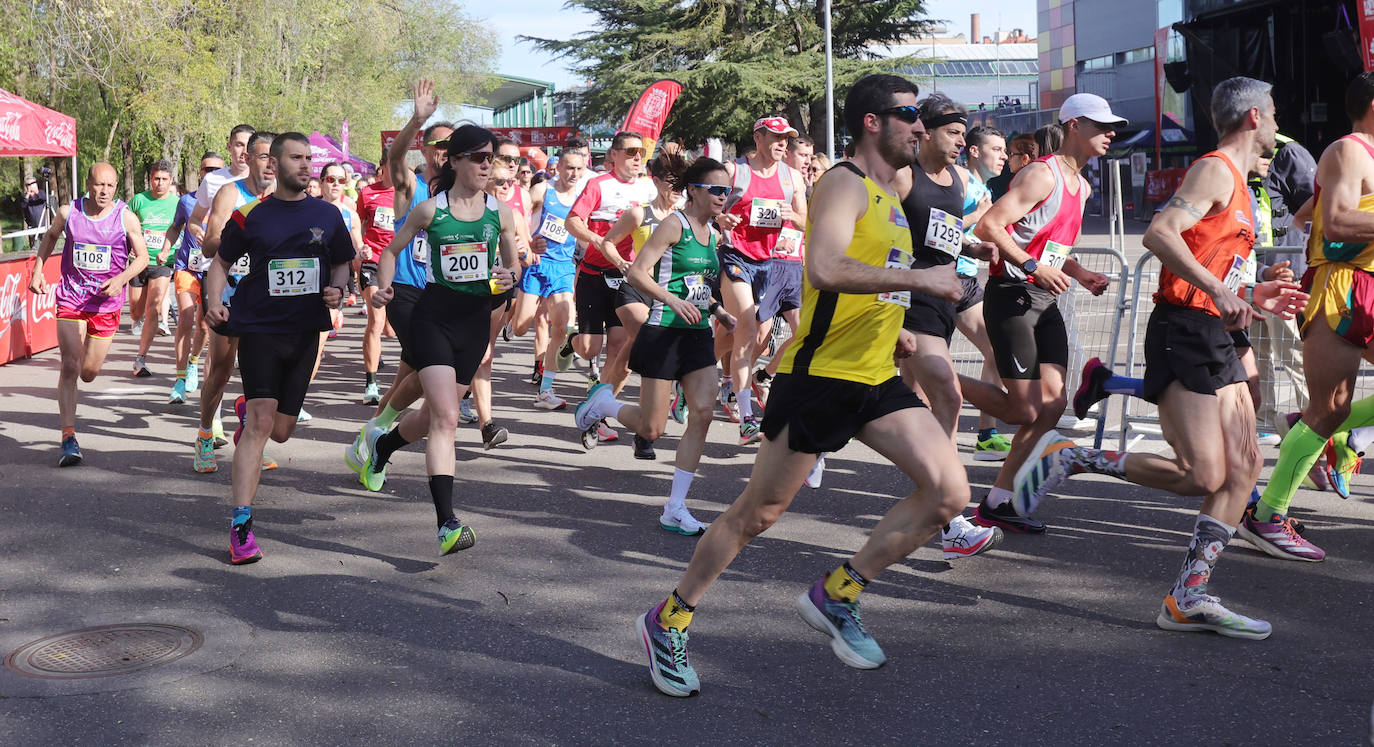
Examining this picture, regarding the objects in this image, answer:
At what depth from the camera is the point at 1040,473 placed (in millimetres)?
5320

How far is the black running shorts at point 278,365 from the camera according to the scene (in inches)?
234

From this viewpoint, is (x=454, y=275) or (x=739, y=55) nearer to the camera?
(x=454, y=275)

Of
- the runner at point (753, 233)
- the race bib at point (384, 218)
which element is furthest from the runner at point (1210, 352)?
the race bib at point (384, 218)

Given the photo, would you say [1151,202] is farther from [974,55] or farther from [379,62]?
[974,55]

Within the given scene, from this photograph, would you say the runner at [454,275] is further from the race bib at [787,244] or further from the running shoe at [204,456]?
the race bib at [787,244]

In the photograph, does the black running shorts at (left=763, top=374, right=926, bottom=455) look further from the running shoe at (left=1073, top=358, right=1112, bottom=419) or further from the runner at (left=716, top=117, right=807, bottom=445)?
the runner at (left=716, top=117, right=807, bottom=445)

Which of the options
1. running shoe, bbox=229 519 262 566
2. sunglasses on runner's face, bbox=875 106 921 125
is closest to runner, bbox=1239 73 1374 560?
sunglasses on runner's face, bbox=875 106 921 125

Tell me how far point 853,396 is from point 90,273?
6065mm

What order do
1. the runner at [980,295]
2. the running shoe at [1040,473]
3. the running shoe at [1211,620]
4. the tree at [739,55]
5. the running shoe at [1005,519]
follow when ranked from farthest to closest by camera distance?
1. the tree at [739,55]
2. the runner at [980,295]
3. the running shoe at [1005,519]
4. the running shoe at [1040,473]
5. the running shoe at [1211,620]

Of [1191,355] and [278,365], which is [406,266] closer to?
[278,365]

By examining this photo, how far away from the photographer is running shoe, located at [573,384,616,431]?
23.1ft

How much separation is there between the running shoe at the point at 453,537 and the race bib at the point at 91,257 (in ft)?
13.3

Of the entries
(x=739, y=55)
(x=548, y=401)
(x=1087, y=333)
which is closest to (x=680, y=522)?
(x=548, y=401)

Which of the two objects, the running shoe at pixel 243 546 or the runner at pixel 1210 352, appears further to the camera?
the running shoe at pixel 243 546
